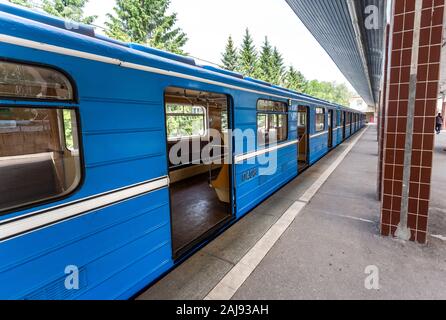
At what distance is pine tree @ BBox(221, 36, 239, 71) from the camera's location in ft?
100

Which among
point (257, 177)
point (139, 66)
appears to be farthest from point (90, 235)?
point (257, 177)

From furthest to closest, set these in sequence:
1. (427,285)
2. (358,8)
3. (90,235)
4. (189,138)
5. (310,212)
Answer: (358,8)
(189,138)
(310,212)
(427,285)
(90,235)

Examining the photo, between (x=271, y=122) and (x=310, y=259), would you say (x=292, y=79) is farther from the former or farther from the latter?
(x=310, y=259)

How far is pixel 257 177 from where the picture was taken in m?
4.25

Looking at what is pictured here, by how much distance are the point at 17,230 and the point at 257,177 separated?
3.38m

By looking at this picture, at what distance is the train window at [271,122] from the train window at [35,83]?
9.92 feet

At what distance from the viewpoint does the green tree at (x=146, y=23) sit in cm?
1873

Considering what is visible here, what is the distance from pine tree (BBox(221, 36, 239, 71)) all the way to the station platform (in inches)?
1150

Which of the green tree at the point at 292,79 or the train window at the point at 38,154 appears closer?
the train window at the point at 38,154

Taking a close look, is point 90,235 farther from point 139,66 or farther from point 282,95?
point 282,95

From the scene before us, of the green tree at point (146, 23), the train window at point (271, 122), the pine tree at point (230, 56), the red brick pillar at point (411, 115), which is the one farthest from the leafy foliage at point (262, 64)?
the red brick pillar at point (411, 115)

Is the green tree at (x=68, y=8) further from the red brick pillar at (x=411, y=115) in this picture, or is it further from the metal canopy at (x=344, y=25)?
the red brick pillar at (x=411, y=115)

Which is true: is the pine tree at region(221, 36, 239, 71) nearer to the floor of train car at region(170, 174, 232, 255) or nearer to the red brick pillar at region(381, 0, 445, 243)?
the floor of train car at region(170, 174, 232, 255)

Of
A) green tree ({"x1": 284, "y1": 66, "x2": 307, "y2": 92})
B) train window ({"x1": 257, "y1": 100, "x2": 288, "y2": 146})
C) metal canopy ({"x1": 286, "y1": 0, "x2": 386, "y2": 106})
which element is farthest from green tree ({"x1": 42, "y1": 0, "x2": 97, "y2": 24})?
green tree ({"x1": 284, "y1": 66, "x2": 307, "y2": 92})
